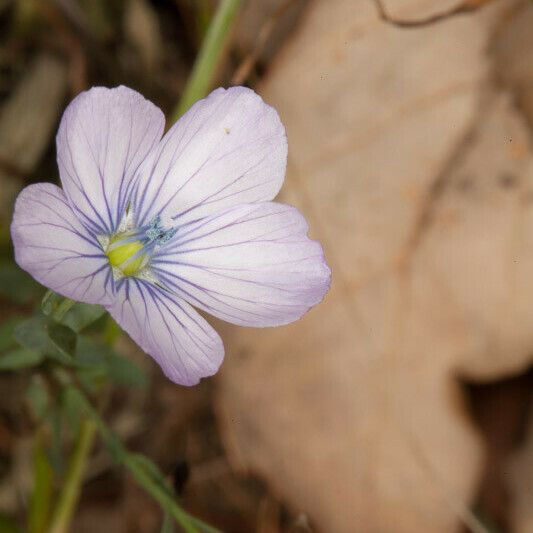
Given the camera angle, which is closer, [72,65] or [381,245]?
[381,245]

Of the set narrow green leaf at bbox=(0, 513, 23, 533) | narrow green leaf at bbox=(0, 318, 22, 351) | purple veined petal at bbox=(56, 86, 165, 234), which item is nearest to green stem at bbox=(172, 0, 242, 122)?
purple veined petal at bbox=(56, 86, 165, 234)

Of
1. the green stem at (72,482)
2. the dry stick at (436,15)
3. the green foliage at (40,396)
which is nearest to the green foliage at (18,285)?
the green foliage at (40,396)

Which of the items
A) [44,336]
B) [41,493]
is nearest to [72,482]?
[41,493]

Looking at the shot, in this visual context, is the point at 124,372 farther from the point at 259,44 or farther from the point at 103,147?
the point at 259,44

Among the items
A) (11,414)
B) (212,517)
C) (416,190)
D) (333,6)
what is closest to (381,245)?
(416,190)

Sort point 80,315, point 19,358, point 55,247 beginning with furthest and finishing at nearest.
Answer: point 19,358 → point 80,315 → point 55,247

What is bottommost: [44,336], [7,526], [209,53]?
[7,526]

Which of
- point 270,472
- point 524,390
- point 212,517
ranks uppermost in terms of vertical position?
point 524,390

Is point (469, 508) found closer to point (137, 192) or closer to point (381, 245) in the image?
point (381, 245)
